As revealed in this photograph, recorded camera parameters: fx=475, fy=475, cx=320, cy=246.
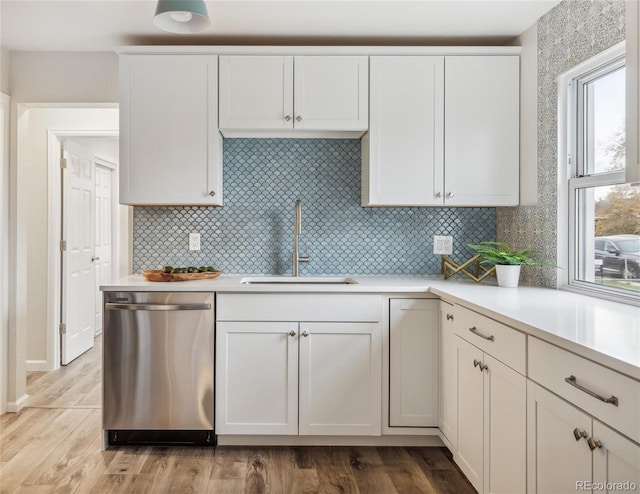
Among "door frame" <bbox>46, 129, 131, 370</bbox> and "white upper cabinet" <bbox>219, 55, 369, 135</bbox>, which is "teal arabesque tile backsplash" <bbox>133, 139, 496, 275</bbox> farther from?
"door frame" <bbox>46, 129, 131, 370</bbox>

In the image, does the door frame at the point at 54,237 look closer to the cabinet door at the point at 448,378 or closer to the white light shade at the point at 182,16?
the white light shade at the point at 182,16

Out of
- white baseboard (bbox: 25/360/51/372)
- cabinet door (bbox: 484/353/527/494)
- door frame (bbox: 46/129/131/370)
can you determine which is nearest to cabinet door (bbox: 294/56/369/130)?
cabinet door (bbox: 484/353/527/494)

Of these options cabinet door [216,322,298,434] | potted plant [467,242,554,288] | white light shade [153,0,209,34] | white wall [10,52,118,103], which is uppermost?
white wall [10,52,118,103]

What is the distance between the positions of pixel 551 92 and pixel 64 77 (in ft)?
9.86

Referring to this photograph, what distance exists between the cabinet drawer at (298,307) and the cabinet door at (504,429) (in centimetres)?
78

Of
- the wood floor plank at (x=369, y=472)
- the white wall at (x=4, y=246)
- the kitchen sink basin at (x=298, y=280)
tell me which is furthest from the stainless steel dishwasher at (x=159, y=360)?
the white wall at (x=4, y=246)

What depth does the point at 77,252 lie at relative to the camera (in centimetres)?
455

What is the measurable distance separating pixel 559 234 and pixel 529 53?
1.10 metres

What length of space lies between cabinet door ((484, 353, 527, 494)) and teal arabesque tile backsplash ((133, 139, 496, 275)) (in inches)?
52.4

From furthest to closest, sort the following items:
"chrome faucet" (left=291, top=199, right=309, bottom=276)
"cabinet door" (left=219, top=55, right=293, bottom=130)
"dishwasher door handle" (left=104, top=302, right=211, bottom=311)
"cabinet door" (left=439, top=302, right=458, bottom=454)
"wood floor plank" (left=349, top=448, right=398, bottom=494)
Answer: "chrome faucet" (left=291, top=199, right=309, bottom=276) → "cabinet door" (left=219, top=55, right=293, bottom=130) → "dishwasher door handle" (left=104, top=302, right=211, bottom=311) → "cabinet door" (left=439, top=302, right=458, bottom=454) → "wood floor plank" (left=349, top=448, right=398, bottom=494)

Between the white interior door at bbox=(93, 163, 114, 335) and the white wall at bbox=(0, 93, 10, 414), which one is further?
the white interior door at bbox=(93, 163, 114, 335)

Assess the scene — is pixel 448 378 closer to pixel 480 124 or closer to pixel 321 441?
pixel 321 441

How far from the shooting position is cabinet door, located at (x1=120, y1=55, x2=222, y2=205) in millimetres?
2801

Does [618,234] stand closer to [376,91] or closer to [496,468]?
[496,468]
